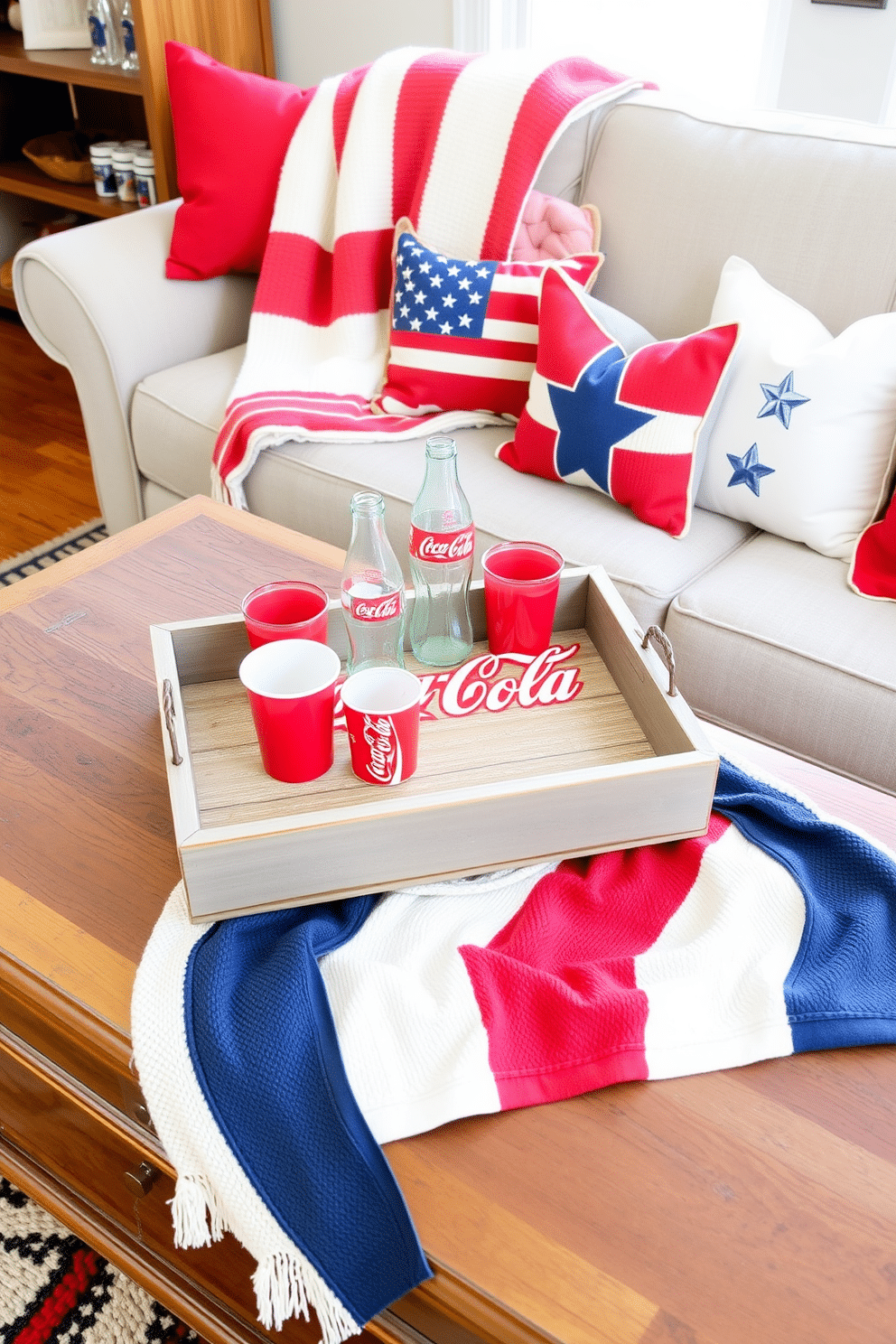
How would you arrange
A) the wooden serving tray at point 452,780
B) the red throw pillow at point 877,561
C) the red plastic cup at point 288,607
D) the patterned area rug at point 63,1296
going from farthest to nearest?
1. the red throw pillow at point 877,561
2. the patterned area rug at point 63,1296
3. the red plastic cup at point 288,607
4. the wooden serving tray at point 452,780

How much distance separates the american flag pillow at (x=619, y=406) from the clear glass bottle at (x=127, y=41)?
1515 mm

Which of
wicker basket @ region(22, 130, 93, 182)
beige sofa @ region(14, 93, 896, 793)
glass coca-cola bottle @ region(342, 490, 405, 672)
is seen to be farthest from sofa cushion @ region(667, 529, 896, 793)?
wicker basket @ region(22, 130, 93, 182)

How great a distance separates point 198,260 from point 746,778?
149cm

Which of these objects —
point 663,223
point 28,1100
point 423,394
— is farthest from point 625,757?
point 663,223

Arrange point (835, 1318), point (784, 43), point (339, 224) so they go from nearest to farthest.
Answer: point (835, 1318) < point (339, 224) < point (784, 43)

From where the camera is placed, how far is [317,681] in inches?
33.9

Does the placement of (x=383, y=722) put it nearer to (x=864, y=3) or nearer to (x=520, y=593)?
(x=520, y=593)

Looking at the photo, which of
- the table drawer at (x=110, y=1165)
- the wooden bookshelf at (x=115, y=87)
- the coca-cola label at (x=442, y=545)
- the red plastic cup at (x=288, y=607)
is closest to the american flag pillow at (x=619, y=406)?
the coca-cola label at (x=442, y=545)

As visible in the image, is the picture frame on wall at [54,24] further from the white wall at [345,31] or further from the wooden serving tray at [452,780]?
the wooden serving tray at [452,780]

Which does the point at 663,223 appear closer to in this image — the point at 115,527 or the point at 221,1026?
the point at 115,527

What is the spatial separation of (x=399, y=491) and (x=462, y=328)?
31 centimetres

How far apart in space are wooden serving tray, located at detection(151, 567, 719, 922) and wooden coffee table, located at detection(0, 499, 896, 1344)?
0.30 feet

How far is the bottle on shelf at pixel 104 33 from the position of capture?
2494 mm

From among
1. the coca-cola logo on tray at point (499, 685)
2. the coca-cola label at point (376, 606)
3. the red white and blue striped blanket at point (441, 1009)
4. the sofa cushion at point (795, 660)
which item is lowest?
the sofa cushion at point (795, 660)
